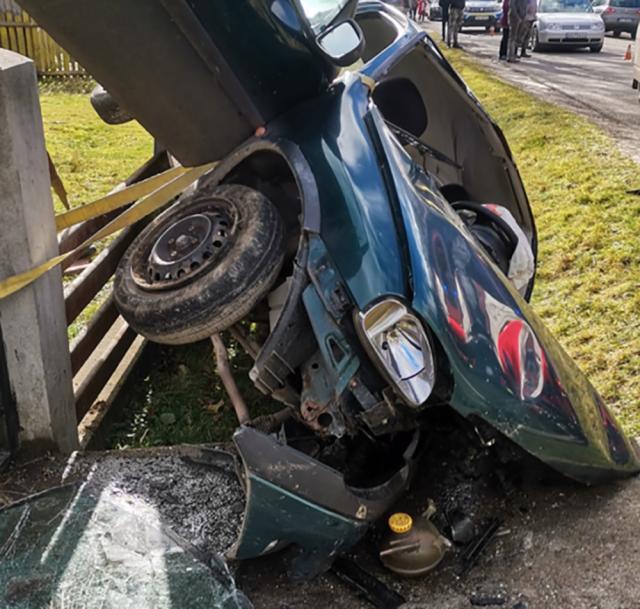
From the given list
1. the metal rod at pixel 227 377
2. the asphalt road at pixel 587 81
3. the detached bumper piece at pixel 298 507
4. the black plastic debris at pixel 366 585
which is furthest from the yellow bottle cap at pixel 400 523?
the asphalt road at pixel 587 81

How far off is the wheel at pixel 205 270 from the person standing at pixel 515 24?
647 inches

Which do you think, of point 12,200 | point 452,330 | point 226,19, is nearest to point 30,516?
point 12,200

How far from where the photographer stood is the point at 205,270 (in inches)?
115

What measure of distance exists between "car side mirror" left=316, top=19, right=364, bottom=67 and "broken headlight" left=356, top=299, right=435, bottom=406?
1.18 meters

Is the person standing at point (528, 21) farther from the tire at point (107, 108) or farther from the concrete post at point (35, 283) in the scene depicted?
the concrete post at point (35, 283)

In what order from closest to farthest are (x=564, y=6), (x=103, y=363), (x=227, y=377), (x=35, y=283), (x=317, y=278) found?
1. (x=317, y=278)
2. (x=35, y=283)
3. (x=227, y=377)
4. (x=103, y=363)
5. (x=564, y=6)

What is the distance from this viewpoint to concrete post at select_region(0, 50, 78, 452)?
297cm

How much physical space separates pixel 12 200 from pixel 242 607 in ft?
5.49

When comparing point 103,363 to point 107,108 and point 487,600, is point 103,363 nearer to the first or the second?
Answer: point 107,108

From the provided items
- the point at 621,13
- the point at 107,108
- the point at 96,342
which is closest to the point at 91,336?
the point at 96,342

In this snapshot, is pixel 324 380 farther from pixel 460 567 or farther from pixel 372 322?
pixel 460 567

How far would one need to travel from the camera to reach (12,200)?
119 inches

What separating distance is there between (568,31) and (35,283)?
1963 cm

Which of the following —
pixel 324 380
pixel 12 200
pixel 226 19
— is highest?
pixel 226 19
